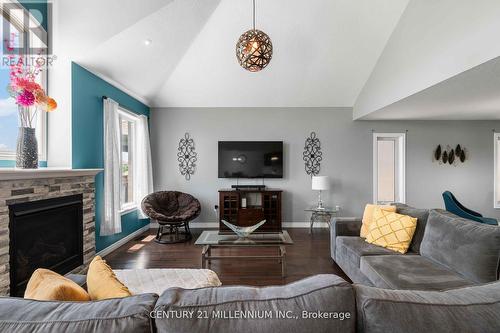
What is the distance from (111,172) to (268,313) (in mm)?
3504

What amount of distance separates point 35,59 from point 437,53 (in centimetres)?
454

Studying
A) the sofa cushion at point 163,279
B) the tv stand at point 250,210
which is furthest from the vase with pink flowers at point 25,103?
the tv stand at point 250,210

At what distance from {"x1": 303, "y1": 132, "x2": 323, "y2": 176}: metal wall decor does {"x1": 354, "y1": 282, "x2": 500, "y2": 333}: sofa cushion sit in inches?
179

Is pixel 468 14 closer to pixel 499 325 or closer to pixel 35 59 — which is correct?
pixel 499 325

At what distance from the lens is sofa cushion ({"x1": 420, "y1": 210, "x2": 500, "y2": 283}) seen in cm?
186

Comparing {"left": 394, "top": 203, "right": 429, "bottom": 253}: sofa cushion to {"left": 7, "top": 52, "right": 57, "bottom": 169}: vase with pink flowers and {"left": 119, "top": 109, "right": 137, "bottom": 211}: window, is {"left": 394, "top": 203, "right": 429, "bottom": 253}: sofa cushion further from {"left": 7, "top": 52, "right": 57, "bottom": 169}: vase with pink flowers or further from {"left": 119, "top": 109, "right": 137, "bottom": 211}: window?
{"left": 119, "top": 109, "right": 137, "bottom": 211}: window

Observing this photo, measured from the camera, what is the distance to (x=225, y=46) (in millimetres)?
4180

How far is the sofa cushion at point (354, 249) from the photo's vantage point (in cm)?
258

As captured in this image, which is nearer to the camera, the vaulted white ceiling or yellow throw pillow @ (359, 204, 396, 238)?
the vaulted white ceiling

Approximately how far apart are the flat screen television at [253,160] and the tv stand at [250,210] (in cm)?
37

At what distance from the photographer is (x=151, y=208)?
4328 millimetres

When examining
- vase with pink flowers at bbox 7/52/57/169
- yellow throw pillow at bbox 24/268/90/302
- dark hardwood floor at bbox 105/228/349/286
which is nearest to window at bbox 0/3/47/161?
vase with pink flowers at bbox 7/52/57/169

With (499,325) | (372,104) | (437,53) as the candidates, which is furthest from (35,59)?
(372,104)

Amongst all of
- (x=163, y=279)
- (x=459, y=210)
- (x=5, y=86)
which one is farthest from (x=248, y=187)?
(x=5, y=86)
